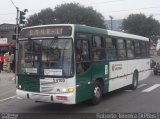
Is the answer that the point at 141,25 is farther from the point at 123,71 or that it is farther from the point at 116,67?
the point at 116,67

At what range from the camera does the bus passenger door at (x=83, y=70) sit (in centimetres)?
1069

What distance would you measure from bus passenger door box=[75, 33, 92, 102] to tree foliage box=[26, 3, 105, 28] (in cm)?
4185

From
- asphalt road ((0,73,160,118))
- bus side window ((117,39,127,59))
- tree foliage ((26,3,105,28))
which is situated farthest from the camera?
tree foliage ((26,3,105,28))

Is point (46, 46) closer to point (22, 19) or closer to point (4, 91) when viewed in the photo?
point (4, 91)

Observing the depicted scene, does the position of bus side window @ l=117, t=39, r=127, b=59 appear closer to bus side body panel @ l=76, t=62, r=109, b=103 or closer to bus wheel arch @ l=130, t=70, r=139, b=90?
bus side body panel @ l=76, t=62, r=109, b=103

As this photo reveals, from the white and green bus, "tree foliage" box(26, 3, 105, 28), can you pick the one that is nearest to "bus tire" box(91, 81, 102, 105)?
the white and green bus

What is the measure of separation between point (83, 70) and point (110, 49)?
9.22 feet

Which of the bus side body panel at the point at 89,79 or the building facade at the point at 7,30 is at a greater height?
the building facade at the point at 7,30

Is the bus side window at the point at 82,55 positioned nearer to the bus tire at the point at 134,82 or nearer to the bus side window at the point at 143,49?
the bus tire at the point at 134,82

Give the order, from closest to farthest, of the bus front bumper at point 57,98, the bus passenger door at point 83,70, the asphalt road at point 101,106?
1. the bus front bumper at point 57,98
2. the bus passenger door at point 83,70
3. the asphalt road at point 101,106

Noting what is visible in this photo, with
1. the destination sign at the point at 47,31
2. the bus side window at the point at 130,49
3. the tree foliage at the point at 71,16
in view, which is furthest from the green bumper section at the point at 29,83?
the tree foliage at the point at 71,16

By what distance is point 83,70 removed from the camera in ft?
36.4

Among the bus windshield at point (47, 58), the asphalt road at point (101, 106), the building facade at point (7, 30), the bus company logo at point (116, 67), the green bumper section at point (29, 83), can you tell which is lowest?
the asphalt road at point (101, 106)

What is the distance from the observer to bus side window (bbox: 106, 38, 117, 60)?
1333 cm
